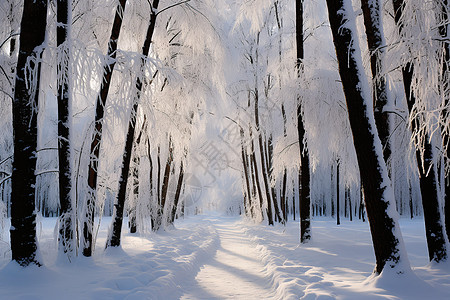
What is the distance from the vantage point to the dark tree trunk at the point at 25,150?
4.57 m

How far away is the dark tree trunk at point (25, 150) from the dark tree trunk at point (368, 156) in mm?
4290

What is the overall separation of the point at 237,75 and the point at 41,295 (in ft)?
52.0

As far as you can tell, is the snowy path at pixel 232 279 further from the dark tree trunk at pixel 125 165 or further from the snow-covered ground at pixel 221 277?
the dark tree trunk at pixel 125 165

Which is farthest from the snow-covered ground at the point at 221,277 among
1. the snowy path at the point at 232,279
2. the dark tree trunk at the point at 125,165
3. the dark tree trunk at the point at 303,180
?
the dark tree trunk at the point at 303,180

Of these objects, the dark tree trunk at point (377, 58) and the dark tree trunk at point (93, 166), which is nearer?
the dark tree trunk at point (377, 58)

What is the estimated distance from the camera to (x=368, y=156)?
14.2 feet

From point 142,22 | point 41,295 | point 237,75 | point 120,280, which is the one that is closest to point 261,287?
point 120,280

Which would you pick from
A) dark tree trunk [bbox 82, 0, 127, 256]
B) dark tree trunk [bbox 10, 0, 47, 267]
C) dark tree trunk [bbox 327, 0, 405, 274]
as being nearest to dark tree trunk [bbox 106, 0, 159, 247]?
dark tree trunk [bbox 82, 0, 127, 256]

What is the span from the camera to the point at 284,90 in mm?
9180

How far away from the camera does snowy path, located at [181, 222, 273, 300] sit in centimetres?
508

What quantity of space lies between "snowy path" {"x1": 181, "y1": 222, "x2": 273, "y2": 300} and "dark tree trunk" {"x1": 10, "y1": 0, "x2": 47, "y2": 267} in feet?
7.92

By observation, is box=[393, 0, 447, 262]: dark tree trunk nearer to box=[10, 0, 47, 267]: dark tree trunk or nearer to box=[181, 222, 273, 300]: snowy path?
box=[181, 222, 273, 300]: snowy path

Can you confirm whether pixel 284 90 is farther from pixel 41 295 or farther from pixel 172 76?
pixel 41 295

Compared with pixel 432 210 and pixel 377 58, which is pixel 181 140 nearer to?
pixel 377 58
